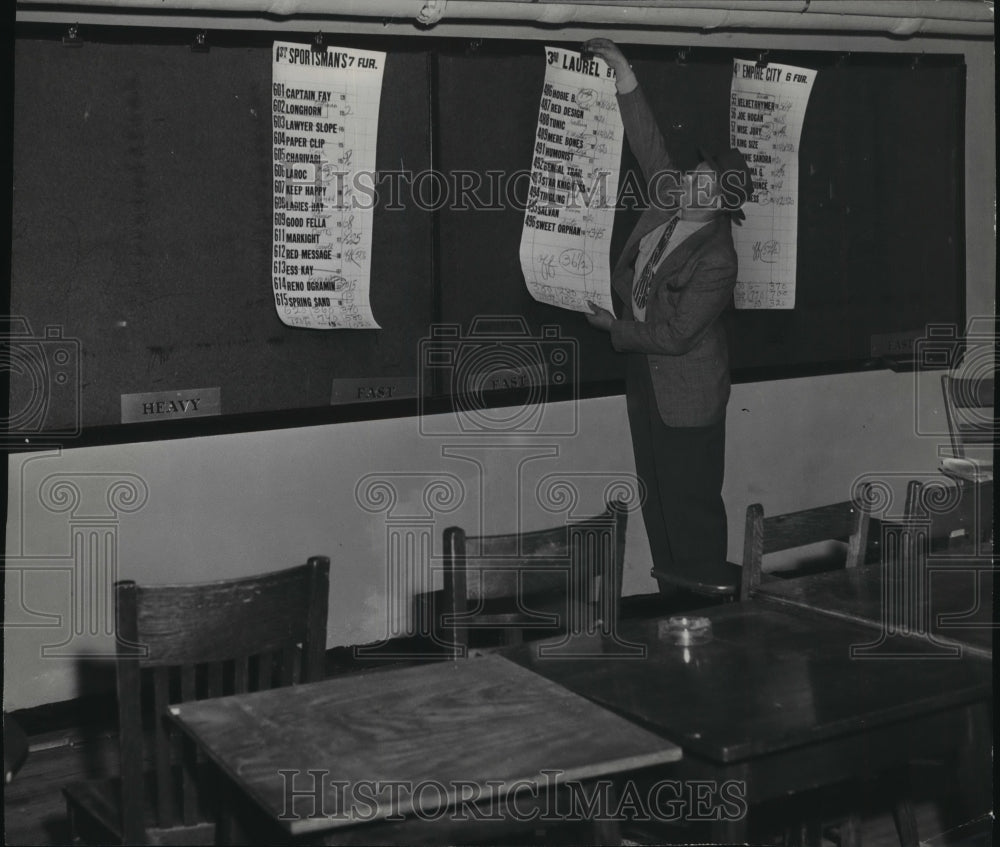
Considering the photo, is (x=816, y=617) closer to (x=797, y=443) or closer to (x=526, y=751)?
(x=526, y=751)

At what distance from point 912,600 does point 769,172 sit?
2571mm

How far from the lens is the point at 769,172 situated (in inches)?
195

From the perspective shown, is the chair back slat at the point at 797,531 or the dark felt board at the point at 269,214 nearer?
the chair back slat at the point at 797,531

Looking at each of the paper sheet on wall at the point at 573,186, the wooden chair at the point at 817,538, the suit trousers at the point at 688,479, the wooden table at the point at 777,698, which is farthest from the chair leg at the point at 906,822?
the paper sheet on wall at the point at 573,186

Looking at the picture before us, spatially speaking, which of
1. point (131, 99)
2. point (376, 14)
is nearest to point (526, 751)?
point (131, 99)

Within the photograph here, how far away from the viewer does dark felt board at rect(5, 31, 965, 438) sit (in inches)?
141

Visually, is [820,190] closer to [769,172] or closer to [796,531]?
[769,172]

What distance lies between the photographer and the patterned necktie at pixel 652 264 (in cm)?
425

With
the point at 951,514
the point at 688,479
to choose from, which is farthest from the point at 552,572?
the point at 688,479

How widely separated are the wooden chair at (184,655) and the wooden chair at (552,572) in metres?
0.41

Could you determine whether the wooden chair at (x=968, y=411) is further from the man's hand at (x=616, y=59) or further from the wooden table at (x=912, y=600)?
the wooden table at (x=912, y=600)

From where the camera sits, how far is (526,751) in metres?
1.92
